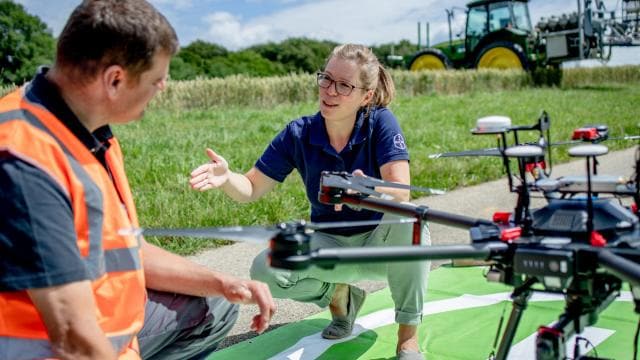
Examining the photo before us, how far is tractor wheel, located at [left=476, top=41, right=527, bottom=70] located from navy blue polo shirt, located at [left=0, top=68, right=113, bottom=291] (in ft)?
86.8

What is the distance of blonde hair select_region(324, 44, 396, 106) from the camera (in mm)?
3412

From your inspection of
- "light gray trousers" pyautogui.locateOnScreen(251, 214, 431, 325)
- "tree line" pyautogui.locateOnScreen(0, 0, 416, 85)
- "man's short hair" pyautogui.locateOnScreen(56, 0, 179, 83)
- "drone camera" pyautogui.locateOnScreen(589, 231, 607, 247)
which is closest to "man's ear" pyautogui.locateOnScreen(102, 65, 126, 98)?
"man's short hair" pyautogui.locateOnScreen(56, 0, 179, 83)

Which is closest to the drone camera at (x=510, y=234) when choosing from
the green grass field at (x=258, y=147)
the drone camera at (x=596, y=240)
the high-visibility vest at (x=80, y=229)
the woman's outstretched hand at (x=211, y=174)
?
the drone camera at (x=596, y=240)

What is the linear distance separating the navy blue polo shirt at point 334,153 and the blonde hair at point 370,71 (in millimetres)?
82

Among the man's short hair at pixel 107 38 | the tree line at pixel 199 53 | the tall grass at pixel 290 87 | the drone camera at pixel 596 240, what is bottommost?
the drone camera at pixel 596 240

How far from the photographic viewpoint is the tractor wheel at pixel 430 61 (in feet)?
92.3

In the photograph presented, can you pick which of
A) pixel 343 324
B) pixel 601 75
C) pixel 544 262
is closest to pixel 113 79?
pixel 544 262

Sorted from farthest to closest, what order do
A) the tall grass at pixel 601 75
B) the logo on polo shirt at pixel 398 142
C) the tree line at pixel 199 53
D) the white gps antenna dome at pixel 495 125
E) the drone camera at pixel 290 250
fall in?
the tree line at pixel 199 53 < the tall grass at pixel 601 75 < the logo on polo shirt at pixel 398 142 < the white gps antenna dome at pixel 495 125 < the drone camera at pixel 290 250

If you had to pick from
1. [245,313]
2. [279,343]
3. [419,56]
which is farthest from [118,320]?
[419,56]

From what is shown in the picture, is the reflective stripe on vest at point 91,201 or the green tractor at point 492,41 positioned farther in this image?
the green tractor at point 492,41

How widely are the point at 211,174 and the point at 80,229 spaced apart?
4.26 feet

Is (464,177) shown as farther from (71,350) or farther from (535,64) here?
(535,64)

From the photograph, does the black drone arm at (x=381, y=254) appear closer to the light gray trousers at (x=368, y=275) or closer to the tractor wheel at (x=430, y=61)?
the light gray trousers at (x=368, y=275)

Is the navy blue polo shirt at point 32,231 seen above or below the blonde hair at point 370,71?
below
